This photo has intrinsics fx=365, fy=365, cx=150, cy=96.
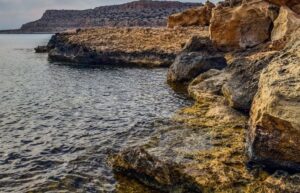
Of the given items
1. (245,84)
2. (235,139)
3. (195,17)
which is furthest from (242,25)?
(195,17)

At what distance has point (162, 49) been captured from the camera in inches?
2240

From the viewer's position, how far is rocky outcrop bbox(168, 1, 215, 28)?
8288 centimetres

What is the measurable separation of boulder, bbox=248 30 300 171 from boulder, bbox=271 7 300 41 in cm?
2578

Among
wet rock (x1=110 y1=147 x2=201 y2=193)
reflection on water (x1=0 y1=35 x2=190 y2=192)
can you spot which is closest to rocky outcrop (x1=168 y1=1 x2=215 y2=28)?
reflection on water (x1=0 y1=35 x2=190 y2=192)

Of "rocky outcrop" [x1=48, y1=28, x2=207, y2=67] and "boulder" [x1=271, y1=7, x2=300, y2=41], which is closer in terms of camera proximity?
"boulder" [x1=271, y1=7, x2=300, y2=41]

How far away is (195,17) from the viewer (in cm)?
8312

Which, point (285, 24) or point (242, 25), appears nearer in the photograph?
point (285, 24)

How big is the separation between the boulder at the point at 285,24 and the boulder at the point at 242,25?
196 centimetres

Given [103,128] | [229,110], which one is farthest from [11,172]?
[229,110]

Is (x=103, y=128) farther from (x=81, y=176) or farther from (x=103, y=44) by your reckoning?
(x=103, y=44)

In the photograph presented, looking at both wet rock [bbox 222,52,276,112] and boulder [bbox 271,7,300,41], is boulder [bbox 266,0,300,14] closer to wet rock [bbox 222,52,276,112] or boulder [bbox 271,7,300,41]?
boulder [bbox 271,7,300,41]

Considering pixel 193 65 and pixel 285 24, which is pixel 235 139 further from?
pixel 285 24

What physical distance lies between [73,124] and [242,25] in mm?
28721

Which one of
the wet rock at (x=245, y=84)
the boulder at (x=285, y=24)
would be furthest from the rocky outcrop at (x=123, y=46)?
the wet rock at (x=245, y=84)
